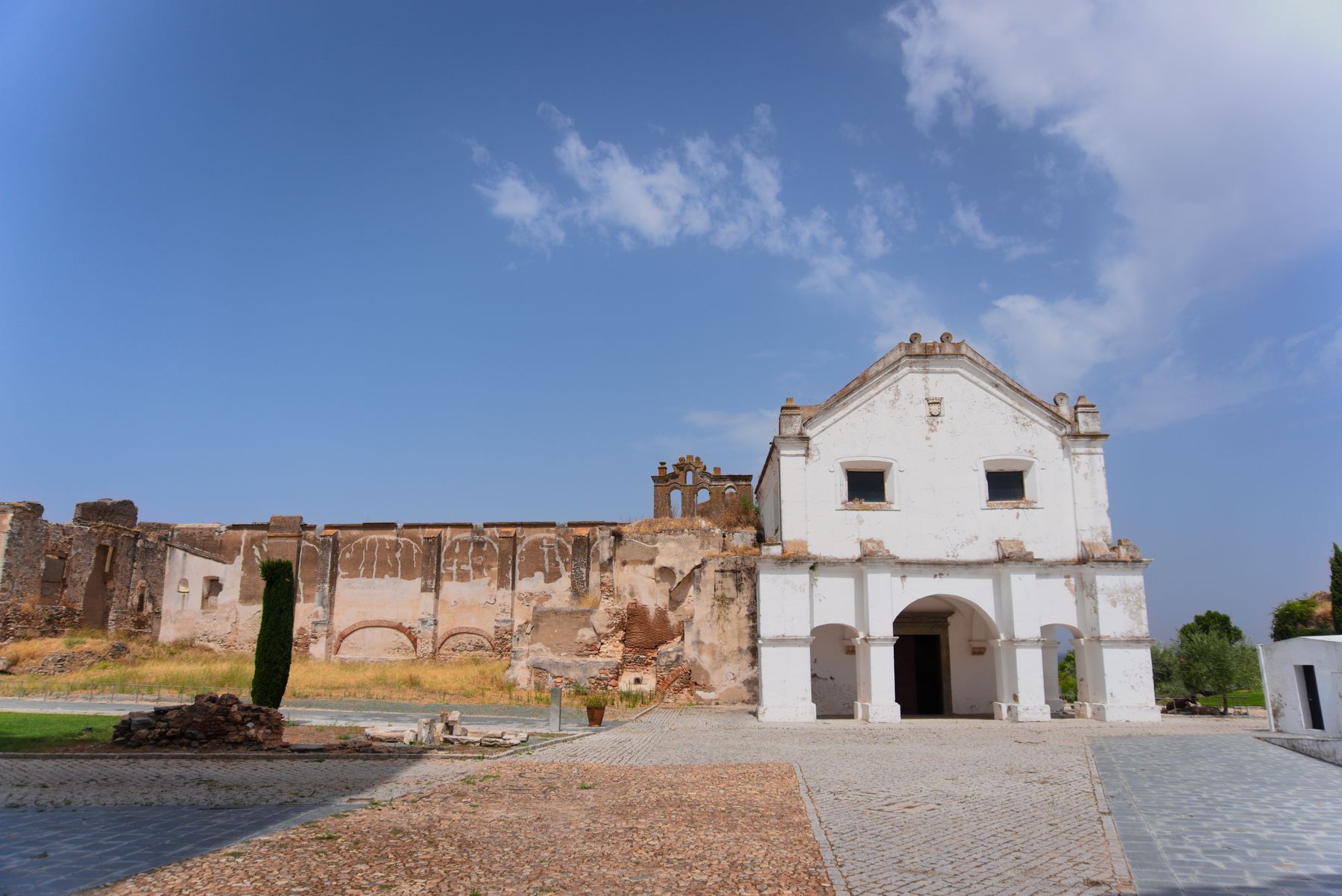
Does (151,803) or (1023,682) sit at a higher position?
(1023,682)

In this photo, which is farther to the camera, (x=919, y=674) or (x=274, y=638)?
(x=919, y=674)

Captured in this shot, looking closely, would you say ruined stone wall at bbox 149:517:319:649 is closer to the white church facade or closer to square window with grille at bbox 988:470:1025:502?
the white church facade

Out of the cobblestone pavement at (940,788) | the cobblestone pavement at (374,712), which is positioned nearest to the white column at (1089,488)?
the cobblestone pavement at (940,788)

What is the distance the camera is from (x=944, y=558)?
23.7 meters

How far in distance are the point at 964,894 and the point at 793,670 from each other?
15.8 metres

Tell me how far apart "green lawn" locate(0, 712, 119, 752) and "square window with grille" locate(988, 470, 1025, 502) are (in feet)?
70.0

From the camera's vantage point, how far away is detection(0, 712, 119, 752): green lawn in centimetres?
1478

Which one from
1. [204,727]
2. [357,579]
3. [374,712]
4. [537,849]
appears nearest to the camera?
[537,849]

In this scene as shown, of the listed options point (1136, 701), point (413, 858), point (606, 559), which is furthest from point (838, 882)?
point (606, 559)

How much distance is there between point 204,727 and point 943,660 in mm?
19279

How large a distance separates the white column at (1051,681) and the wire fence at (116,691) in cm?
2140

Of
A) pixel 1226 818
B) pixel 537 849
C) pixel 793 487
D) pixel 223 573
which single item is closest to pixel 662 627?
pixel 793 487

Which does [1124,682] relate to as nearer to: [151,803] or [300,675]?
[151,803]

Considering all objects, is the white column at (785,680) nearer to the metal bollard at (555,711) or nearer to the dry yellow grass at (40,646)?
the metal bollard at (555,711)
